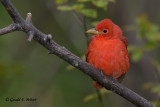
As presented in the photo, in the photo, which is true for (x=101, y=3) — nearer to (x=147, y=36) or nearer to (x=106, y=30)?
(x=106, y=30)

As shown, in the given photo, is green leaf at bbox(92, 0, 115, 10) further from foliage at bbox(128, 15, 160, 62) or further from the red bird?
foliage at bbox(128, 15, 160, 62)

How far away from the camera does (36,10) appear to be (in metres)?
7.25

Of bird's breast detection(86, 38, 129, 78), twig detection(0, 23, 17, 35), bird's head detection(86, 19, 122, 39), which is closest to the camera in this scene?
twig detection(0, 23, 17, 35)

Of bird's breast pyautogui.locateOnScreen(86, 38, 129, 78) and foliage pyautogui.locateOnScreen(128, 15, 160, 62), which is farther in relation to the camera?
foliage pyautogui.locateOnScreen(128, 15, 160, 62)

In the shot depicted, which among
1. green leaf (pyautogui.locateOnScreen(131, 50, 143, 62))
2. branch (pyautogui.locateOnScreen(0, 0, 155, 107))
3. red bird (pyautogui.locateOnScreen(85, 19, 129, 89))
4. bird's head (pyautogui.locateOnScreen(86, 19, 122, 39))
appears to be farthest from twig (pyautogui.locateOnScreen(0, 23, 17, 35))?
green leaf (pyautogui.locateOnScreen(131, 50, 143, 62))

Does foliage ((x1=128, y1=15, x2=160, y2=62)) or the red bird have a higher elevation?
the red bird

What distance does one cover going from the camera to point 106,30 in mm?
5066

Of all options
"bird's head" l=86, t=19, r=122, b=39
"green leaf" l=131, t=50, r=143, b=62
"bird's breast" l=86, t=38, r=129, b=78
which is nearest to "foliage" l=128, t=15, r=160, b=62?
"green leaf" l=131, t=50, r=143, b=62

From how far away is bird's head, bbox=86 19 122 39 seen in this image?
5.01 m

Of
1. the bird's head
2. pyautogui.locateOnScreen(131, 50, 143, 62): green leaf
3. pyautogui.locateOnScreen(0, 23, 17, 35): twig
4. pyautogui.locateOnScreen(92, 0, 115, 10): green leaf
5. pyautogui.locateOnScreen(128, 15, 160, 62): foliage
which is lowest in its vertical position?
pyautogui.locateOnScreen(131, 50, 143, 62): green leaf

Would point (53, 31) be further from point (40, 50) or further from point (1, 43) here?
point (1, 43)

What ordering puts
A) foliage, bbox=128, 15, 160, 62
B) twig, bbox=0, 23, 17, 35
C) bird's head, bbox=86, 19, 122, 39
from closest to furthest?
twig, bbox=0, 23, 17, 35 → bird's head, bbox=86, 19, 122, 39 → foliage, bbox=128, 15, 160, 62

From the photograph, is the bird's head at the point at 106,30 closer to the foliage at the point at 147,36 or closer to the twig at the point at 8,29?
the foliage at the point at 147,36

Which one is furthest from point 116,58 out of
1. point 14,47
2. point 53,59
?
point 14,47
